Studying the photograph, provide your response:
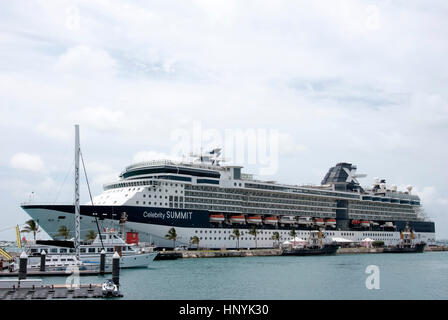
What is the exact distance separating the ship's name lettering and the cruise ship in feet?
0.48

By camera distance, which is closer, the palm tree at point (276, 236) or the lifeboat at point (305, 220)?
the palm tree at point (276, 236)

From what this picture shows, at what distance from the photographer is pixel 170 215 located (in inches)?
3142

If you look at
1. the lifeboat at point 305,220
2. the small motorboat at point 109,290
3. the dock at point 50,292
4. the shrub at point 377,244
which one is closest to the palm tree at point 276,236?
the lifeboat at point 305,220

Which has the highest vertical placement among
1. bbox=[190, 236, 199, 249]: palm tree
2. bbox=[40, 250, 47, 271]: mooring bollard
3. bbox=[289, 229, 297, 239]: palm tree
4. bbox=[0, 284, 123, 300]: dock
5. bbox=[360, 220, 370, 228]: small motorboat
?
bbox=[360, 220, 370, 228]: small motorboat

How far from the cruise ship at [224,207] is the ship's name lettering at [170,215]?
5.8 inches

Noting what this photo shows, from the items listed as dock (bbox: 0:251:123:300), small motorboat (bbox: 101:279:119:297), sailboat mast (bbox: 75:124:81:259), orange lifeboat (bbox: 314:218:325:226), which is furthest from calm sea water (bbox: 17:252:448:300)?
orange lifeboat (bbox: 314:218:325:226)

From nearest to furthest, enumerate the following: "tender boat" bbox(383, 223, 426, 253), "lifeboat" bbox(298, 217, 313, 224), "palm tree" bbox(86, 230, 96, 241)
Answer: "palm tree" bbox(86, 230, 96, 241) → "lifeboat" bbox(298, 217, 313, 224) → "tender boat" bbox(383, 223, 426, 253)

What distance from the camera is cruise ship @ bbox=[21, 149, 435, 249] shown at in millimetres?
75312

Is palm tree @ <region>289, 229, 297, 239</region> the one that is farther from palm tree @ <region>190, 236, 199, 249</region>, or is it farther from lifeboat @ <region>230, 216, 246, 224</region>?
palm tree @ <region>190, 236, 199, 249</region>

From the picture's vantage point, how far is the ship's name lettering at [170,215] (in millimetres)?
76787

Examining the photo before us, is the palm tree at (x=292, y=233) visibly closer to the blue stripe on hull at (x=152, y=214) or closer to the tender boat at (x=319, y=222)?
the tender boat at (x=319, y=222)

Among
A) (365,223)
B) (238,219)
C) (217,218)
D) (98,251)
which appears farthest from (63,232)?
(365,223)

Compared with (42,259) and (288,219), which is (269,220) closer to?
(288,219)

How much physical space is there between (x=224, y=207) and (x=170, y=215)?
1365 centimetres
